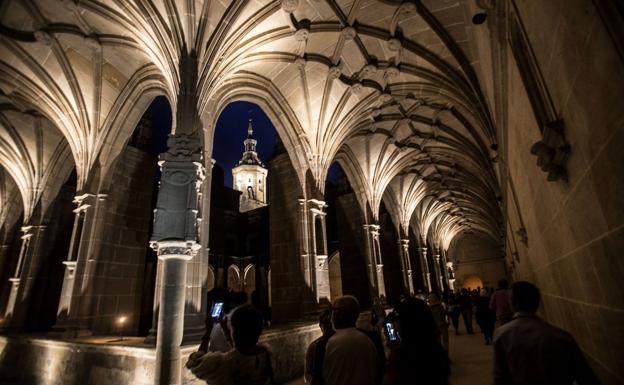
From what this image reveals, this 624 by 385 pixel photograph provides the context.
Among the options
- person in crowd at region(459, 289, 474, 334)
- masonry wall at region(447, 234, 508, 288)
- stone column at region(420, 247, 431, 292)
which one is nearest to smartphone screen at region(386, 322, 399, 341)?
person in crowd at region(459, 289, 474, 334)

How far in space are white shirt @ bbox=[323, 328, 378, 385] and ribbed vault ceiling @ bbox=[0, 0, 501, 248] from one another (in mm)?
5052

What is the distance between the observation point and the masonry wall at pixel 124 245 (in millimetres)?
8438

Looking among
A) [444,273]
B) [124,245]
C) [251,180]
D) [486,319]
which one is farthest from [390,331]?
[251,180]

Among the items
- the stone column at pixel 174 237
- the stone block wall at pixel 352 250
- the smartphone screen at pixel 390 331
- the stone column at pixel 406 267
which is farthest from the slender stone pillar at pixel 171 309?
the stone column at pixel 406 267

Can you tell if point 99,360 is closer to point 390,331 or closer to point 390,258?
point 390,331

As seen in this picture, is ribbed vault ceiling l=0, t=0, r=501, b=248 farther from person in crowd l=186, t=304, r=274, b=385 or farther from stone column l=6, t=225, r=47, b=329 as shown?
person in crowd l=186, t=304, r=274, b=385

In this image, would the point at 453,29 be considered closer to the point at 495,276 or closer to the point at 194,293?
the point at 194,293

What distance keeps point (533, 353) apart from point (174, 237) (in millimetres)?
4742

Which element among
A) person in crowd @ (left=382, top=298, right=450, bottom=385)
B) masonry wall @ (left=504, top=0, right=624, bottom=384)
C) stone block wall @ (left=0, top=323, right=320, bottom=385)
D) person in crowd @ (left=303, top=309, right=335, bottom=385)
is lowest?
stone block wall @ (left=0, top=323, right=320, bottom=385)

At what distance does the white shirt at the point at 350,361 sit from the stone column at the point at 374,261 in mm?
10598

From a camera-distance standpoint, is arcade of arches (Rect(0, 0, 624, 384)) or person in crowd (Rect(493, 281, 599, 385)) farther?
arcade of arches (Rect(0, 0, 624, 384))

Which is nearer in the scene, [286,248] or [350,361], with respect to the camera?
[350,361]

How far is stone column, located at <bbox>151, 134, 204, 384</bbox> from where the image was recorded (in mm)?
4566

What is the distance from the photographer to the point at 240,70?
26.9 ft
